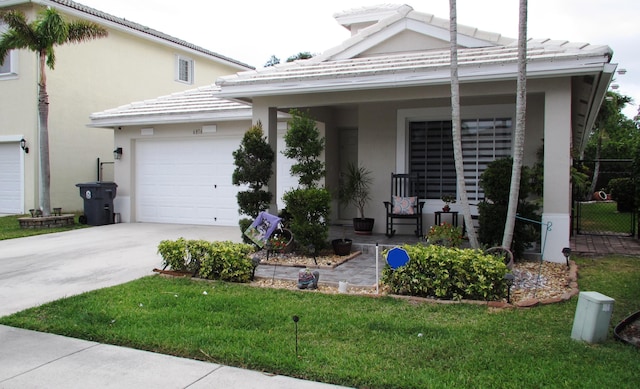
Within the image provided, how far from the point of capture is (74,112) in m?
16.6

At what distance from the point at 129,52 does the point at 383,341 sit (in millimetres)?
17074

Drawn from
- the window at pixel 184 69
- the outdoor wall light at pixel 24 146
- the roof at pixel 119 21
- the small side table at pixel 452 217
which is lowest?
the small side table at pixel 452 217

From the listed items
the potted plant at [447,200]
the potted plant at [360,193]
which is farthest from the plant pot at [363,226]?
the potted plant at [447,200]

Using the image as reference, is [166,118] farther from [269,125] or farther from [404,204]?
[404,204]

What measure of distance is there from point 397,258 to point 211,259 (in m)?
2.61

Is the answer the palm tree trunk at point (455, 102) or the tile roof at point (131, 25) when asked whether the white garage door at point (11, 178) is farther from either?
the palm tree trunk at point (455, 102)

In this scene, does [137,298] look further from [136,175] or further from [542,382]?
[136,175]

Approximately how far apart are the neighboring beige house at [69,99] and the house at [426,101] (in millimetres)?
4107

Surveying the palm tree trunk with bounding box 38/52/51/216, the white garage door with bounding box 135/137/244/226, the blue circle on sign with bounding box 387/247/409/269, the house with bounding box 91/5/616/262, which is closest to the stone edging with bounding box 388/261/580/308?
the blue circle on sign with bounding box 387/247/409/269

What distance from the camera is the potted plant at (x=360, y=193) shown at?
10.8 metres

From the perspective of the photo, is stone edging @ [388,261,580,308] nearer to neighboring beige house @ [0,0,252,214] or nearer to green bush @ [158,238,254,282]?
green bush @ [158,238,254,282]

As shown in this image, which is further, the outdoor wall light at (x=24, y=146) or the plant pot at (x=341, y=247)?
the outdoor wall light at (x=24, y=146)

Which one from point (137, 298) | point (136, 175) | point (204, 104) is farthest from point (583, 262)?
point (136, 175)

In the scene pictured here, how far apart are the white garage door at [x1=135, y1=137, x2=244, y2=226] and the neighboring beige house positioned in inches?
129
